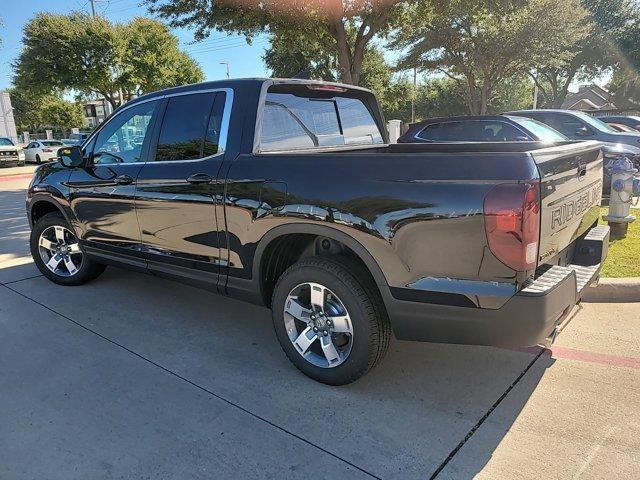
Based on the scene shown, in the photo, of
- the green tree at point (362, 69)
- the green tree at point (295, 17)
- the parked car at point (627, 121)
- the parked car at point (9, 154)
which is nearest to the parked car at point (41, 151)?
the parked car at point (9, 154)

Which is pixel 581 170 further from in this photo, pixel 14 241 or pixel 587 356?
pixel 14 241

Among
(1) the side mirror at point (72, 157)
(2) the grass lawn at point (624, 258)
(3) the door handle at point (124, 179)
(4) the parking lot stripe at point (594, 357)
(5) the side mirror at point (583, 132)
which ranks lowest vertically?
(4) the parking lot stripe at point (594, 357)

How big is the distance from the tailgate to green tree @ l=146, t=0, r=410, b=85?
30.0 feet

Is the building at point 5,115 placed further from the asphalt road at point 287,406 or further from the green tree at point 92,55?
the asphalt road at point 287,406

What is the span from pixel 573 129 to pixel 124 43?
73.5 ft

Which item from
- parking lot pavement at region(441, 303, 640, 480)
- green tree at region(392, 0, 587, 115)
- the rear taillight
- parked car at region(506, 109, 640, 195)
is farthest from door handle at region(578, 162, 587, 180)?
green tree at region(392, 0, 587, 115)

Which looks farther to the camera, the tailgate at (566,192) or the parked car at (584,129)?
the parked car at (584,129)

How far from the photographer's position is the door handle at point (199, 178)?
346 cm

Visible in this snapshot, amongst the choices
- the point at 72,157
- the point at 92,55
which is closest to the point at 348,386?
the point at 72,157

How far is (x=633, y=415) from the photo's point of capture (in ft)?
9.29

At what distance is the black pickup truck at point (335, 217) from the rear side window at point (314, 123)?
0.05 ft

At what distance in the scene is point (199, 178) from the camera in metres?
3.50

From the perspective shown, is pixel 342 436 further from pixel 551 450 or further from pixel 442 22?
pixel 442 22

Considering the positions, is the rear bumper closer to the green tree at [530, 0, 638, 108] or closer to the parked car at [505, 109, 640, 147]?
the parked car at [505, 109, 640, 147]
